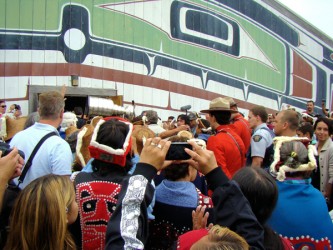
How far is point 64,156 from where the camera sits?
3.08m

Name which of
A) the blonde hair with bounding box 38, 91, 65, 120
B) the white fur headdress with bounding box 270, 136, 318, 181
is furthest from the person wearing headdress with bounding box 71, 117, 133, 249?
the blonde hair with bounding box 38, 91, 65, 120

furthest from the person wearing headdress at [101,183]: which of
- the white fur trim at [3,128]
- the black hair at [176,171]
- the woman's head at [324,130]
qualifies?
the woman's head at [324,130]

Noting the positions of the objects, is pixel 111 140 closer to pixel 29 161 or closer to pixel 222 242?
pixel 29 161

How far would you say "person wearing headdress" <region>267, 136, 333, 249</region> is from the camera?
7.63 ft

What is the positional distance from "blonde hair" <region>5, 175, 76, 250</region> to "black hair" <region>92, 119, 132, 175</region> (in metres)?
0.57

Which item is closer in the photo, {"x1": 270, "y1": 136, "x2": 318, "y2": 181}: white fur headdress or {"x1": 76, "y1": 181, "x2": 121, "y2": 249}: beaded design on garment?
{"x1": 76, "y1": 181, "x2": 121, "y2": 249}: beaded design on garment

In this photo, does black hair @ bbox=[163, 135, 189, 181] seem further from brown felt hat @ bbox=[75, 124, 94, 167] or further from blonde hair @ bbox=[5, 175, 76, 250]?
brown felt hat @ bbox=[75, 124, 94, 167]

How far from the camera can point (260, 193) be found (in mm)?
1938

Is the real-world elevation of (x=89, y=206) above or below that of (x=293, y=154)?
below

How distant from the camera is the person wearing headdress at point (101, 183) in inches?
87.5

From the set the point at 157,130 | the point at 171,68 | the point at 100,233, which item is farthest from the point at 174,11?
the point at 100,233

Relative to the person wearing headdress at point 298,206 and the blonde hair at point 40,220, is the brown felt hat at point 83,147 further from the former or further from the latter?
the blonde hair at point 40,220

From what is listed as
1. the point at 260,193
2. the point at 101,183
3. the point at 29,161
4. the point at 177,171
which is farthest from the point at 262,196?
the point at 29,161

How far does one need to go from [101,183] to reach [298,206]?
116 centimetres
